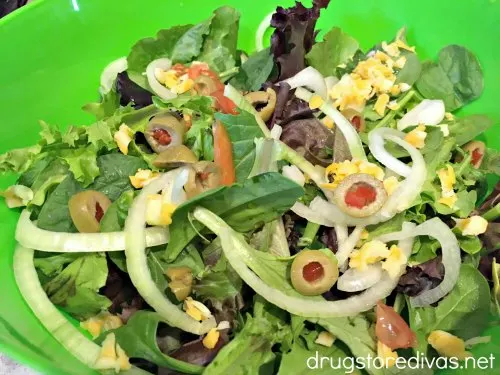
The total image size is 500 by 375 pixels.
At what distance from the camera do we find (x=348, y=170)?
4.60ft

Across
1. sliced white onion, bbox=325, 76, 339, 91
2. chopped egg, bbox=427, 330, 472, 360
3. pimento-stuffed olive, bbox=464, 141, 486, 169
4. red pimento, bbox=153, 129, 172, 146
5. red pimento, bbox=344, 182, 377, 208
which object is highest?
red pimento, bbox=153, 129, 172, 146

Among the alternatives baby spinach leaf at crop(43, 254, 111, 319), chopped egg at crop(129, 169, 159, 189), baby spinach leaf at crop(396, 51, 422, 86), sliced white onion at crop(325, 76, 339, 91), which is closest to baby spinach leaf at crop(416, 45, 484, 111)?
baby spinach leaf at crop(396, 51, 422, 86)

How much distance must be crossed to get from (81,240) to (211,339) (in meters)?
0.41

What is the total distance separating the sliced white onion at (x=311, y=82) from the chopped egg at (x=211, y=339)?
84 centimetres

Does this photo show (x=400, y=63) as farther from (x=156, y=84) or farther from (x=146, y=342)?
(x=146, y=342)

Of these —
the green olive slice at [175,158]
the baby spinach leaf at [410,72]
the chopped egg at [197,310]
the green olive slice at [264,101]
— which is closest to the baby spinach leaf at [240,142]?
the green olive slice at [175,158]

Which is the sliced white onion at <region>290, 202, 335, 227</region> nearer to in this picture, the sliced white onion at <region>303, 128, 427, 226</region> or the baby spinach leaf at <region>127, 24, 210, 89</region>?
the sliced white onion at <region>303, 128, 427, 226</region>

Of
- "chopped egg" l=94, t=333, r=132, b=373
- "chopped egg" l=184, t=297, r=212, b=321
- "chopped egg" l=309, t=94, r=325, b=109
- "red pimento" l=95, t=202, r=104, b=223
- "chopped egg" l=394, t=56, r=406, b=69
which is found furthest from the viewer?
"chopped egg" l=394, t=56, r=406, b=69

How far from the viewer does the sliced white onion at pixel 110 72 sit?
1769 millimetres

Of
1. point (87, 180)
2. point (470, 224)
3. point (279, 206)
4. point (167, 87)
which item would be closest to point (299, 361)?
point (279, 206)

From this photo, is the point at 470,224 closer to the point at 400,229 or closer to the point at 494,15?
the point at 400,229

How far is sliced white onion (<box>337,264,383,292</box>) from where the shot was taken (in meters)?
1.29

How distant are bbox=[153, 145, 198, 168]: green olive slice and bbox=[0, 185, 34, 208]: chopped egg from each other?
346 millimetres

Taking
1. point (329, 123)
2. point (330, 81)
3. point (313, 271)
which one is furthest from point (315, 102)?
point (313, 271)
